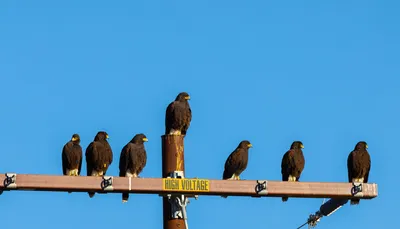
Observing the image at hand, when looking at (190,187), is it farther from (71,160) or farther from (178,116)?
(71,160)

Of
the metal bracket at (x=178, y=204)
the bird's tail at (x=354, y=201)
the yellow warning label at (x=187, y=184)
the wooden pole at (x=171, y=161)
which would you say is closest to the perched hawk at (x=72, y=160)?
the wooden pole at (x=171, y=161)

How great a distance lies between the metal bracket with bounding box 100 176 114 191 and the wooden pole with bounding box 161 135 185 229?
138 cm

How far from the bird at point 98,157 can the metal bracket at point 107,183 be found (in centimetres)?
329

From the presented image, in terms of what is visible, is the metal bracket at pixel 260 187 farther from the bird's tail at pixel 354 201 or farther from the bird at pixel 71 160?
the bird at pixel 71 160

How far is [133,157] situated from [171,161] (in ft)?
7.61

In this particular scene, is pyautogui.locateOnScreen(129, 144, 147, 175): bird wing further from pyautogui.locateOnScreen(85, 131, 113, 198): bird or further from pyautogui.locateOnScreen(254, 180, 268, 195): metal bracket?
pyautogui.locateOnScreen(254, 180, 268, 195): metal bracket

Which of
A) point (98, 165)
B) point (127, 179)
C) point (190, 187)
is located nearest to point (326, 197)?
point (190, 187)

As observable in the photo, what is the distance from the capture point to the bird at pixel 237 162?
18.9 m

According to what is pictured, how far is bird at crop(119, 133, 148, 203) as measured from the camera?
1778 cm

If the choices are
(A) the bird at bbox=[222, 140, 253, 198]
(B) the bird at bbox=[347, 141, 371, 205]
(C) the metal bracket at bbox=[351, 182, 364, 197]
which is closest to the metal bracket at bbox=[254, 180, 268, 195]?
(C) the metal bracket at bbox=[351, 182, 364, 197]

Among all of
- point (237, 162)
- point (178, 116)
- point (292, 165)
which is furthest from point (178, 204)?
point (292, 165)

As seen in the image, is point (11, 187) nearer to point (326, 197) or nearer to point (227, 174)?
point (326, 197)

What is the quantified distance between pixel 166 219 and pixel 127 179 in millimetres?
1373

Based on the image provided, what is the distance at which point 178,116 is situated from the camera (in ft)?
59.1
